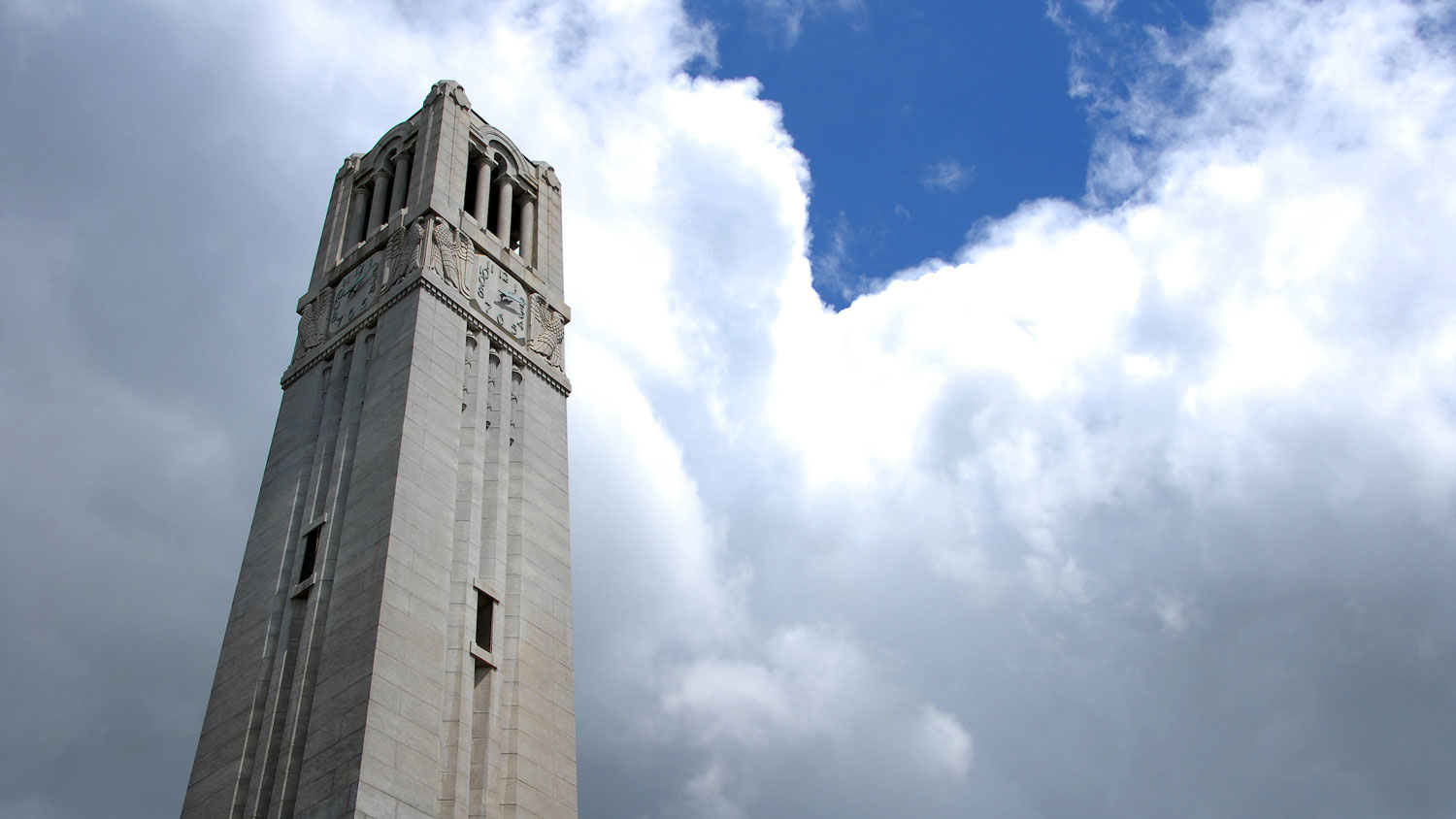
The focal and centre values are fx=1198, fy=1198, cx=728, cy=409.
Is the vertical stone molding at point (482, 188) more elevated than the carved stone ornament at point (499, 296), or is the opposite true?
the vertical stone molding at point (482, 188)

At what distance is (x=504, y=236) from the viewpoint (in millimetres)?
47750

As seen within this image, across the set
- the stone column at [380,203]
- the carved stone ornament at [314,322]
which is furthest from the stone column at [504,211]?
the carved stone ornament at [314,322]

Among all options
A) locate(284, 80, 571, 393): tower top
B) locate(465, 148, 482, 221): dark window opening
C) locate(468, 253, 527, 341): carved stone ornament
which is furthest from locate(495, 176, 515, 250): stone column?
locate(468, 253, 527, 341): carved stone ornament

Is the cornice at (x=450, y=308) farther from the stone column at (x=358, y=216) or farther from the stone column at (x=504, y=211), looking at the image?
the stone column at (x=358, y=216)

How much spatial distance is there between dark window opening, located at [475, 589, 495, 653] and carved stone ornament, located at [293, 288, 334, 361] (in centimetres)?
1362

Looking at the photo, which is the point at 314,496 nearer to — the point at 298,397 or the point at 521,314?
the point at 298,397

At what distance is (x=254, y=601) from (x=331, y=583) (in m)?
4.02

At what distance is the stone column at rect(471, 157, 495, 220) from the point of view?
4709 cm

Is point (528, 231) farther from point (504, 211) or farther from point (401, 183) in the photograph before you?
point (401, 183)

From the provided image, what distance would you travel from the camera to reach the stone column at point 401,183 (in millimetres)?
46938

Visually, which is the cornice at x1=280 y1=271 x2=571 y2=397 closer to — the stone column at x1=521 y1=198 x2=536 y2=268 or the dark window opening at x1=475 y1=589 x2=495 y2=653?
the stone column at x1=521 y1=198 x2=536 y2=268

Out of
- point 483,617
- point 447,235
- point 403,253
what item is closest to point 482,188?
point 447,235

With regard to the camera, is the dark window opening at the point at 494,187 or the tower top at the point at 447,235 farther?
the dark window opening at the point at 494,187

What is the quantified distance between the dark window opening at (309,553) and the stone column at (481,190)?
15.0 meters
